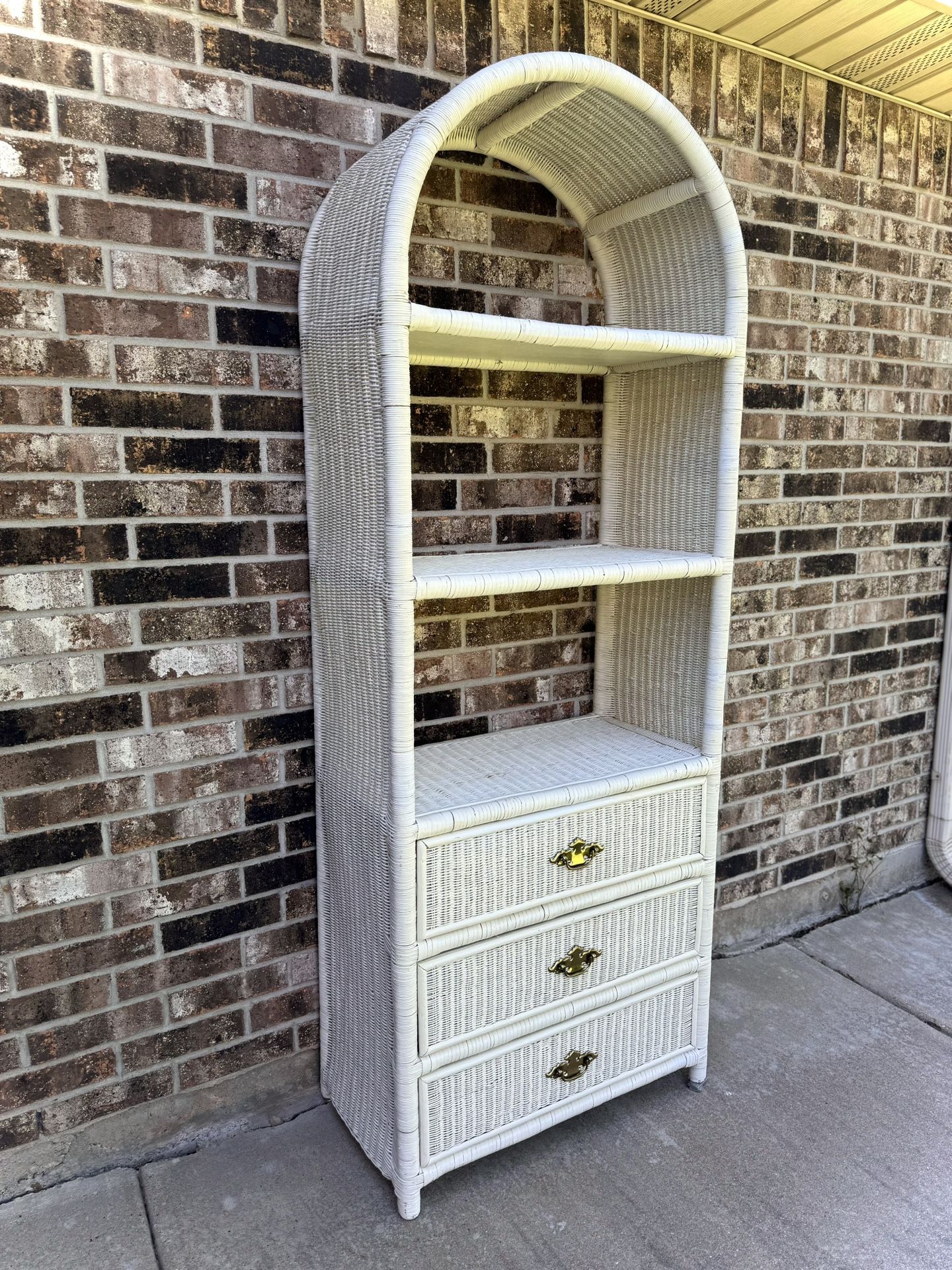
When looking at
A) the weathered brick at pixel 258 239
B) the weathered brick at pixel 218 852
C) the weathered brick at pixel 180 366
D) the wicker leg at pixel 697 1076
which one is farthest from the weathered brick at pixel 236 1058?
the weathered brick at pixel 258 239

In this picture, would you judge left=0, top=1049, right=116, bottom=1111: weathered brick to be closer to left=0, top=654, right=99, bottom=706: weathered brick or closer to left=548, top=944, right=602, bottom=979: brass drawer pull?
left=0, top=654, right=99, bottom=706: weathered brick

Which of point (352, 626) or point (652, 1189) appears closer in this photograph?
point (352, 626)

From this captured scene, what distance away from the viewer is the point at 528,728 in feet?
7.20

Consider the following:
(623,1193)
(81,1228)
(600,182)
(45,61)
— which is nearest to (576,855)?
(623,1193)

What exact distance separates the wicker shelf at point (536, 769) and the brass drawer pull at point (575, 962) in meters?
0.33

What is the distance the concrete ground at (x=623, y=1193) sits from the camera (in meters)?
1.64

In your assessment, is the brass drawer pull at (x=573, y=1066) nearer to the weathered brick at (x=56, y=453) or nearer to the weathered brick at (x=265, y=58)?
the weathered brick at (x=56, y=453)

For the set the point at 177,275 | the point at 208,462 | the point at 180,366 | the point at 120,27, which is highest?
the point at 120,27

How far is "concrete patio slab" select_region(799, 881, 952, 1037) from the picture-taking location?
2.47 m

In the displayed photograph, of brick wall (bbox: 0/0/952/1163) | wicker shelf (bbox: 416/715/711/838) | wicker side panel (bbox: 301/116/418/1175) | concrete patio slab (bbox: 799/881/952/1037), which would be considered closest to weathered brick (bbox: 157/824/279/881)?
brick wall (bbox: 0/0/952/1163)

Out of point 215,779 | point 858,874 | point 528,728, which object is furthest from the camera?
point 858,874

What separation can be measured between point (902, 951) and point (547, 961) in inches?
59.3

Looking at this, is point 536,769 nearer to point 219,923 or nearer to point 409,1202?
point 219,923

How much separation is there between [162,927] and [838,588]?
7.02 ft
